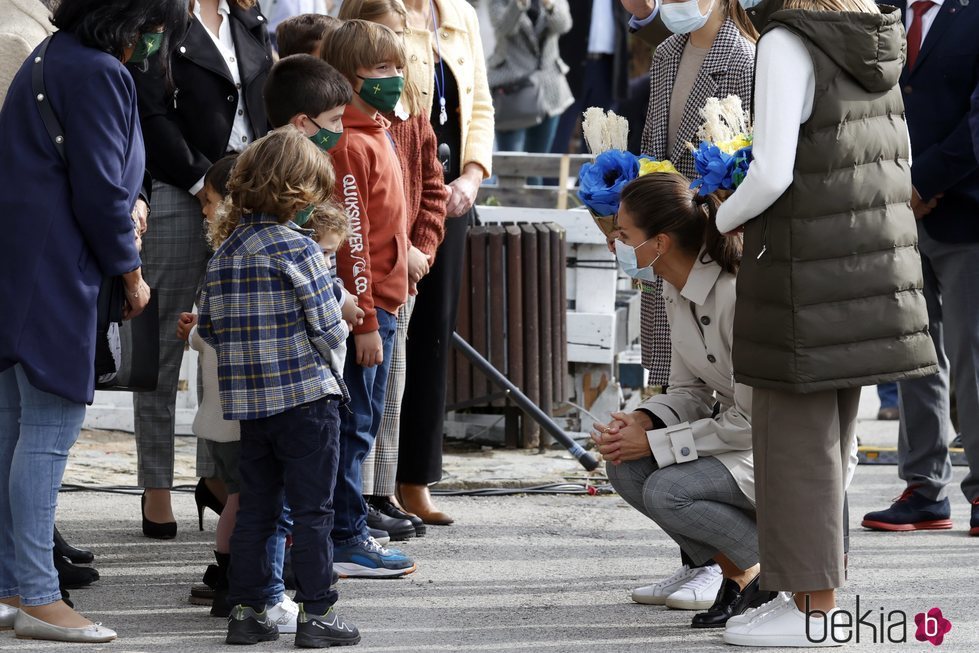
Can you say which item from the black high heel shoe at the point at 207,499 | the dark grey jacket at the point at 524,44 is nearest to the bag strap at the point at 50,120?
the black high heel shoe at the point at 207,499

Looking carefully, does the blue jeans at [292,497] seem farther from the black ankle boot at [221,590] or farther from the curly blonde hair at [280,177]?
the curly blonde hair at [280,177]

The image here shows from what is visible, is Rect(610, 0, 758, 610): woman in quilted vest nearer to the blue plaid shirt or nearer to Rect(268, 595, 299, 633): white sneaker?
Rect(268, 595, 299, 633): white sneaker

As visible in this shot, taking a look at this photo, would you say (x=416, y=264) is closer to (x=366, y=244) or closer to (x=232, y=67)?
(x=366, y=244)

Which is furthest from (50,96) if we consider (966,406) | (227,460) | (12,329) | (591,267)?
(591,267)

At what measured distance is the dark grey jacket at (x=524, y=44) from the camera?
32.1 feet

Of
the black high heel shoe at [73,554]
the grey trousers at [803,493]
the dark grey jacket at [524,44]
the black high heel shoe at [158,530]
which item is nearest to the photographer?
the grey trousers at [803,493]

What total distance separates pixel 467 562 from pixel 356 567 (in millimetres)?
452

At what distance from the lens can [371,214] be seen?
4586 millimetres

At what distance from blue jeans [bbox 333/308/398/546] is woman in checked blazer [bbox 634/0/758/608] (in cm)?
90

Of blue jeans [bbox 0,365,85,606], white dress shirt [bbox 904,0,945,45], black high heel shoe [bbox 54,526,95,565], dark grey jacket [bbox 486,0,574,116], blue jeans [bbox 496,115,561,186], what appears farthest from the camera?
blue jeans [bbox 496,115,561,186]

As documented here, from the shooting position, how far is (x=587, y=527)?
5.59 metres

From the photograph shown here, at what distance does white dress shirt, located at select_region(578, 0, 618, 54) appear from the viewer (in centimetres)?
1019

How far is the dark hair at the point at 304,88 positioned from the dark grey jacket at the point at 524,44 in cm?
554

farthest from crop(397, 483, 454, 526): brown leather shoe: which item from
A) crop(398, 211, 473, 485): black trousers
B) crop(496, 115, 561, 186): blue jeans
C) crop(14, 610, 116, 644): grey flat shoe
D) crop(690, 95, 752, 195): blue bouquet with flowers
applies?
crop(496, 115, 561, 186): blue jeans
